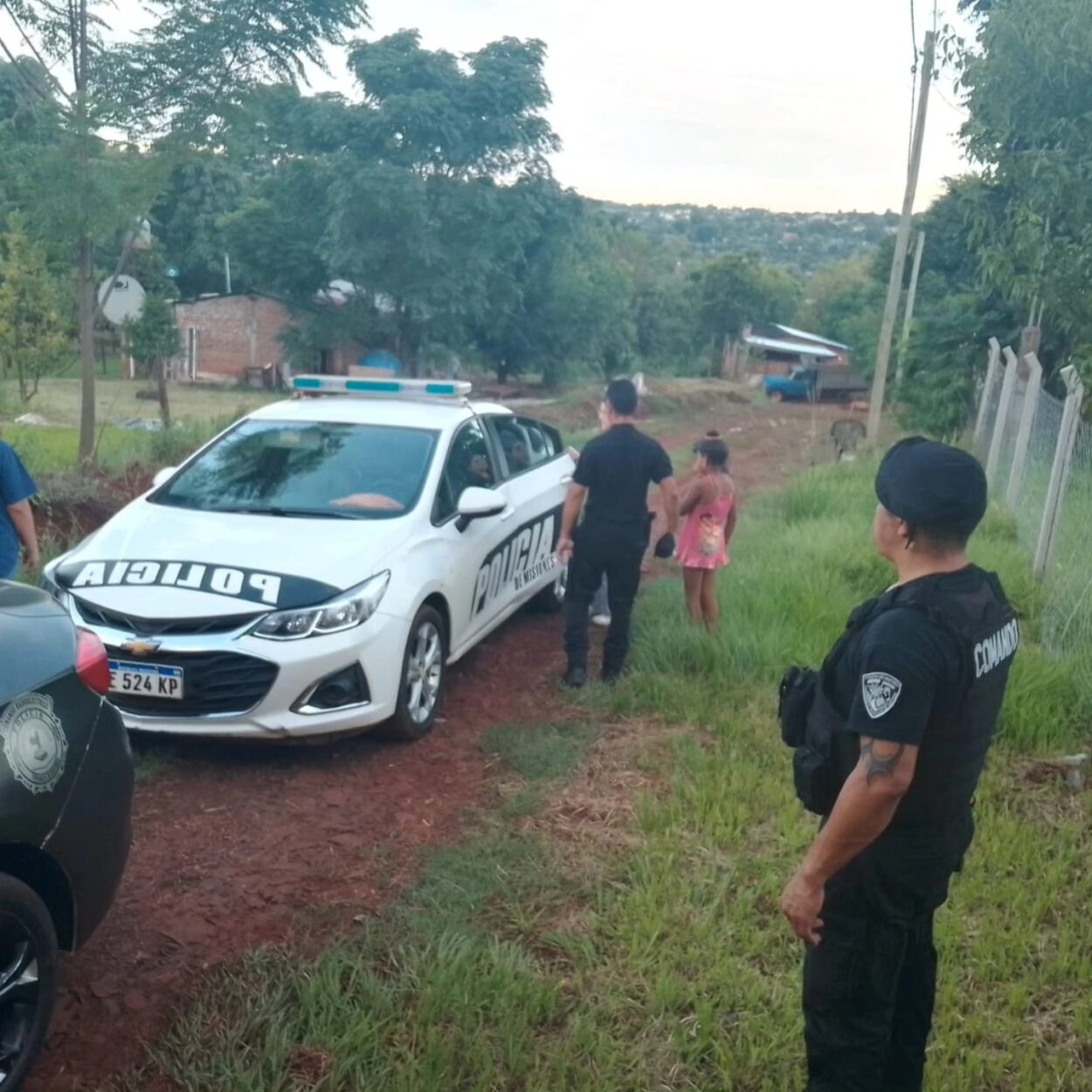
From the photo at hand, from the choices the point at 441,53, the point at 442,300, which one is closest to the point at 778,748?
the point at 442,300

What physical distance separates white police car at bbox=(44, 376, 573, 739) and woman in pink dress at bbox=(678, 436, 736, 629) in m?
0.94

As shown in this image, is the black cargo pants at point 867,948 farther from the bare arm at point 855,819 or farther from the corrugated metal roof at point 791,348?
the corrugated metal roof at point 791,348

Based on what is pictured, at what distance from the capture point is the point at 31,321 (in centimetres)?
2072

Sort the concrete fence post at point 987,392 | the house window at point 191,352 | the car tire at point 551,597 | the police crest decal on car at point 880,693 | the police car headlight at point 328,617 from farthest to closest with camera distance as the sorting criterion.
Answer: the house window at point 191,352 < the concrete fence post at point 987,392 < the car tire at point 551,597 < the police car headlight at point 328,617 < the police crest decal on car at point 880,693

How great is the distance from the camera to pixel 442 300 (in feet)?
97.7

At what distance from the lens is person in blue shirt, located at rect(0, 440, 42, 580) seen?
5152mm

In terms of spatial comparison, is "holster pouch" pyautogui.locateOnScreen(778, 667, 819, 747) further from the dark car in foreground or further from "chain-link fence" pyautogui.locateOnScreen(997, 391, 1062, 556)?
"chain-link fence" pyautogui.locateOnScreen(997, 391, 1062, 556)

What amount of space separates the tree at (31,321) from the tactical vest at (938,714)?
61.3 feet

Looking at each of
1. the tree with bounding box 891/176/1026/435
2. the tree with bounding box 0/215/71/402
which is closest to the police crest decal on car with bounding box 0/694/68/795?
the tree with bounding box 891/176/1026/435

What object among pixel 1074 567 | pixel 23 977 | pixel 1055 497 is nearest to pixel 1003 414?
pixel 1055 497

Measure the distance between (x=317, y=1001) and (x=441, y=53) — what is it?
29.7 meters

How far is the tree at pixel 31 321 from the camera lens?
19594 mm

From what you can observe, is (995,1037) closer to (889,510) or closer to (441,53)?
(889,510)

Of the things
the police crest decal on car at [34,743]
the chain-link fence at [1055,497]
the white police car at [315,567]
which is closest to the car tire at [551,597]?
the white police car at [315,567]
